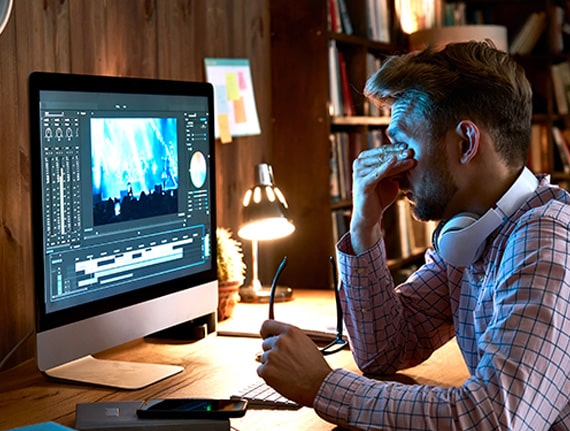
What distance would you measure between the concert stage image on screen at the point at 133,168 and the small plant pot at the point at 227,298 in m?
0.40

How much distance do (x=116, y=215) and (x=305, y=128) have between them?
1.38 metres

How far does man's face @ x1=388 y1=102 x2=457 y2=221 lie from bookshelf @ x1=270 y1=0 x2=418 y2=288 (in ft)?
4.34

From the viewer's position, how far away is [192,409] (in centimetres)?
146

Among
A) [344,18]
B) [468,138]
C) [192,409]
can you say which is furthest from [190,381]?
[344,18]

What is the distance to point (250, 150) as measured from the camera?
Result: 2902 millimetres

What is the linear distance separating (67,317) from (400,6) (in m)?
2.50

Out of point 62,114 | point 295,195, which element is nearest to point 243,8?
point 295,195

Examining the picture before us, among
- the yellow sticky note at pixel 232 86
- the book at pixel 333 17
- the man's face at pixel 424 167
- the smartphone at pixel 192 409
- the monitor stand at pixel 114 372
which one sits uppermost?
the book at pixel 333 17

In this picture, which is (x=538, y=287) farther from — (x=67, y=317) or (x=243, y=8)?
(x=243, y=8)

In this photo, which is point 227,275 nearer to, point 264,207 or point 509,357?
point 264,207

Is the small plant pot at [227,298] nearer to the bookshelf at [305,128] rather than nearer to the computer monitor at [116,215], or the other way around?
the computer monitor at [116,215]

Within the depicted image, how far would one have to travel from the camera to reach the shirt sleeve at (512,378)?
49.7 inches

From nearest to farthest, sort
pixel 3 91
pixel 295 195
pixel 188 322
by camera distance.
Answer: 1. pixel 3 91
2. pixel 188 322
3. pixel 295 195

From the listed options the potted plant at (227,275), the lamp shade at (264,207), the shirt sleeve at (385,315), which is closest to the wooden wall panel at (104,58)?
the lamp shade at (264,207)
